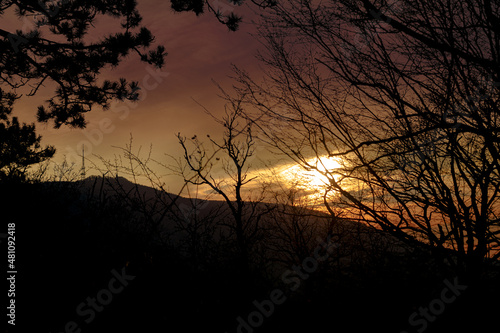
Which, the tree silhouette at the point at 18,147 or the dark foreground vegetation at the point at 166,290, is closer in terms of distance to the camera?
the dark foreground vegetation at the point at 166,290

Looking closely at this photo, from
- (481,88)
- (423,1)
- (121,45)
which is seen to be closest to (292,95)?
(423,1)

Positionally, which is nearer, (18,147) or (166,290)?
(166,290)

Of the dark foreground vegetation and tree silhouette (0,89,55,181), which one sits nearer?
the dark foreground vegetation

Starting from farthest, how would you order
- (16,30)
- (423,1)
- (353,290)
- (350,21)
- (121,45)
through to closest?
(353,290)
(121,45)
(16,30)
(350,21)
(423,1)

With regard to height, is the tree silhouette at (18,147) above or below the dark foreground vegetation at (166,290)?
above

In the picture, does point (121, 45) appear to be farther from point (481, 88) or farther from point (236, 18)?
point (481, 88)

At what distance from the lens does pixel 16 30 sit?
6219 millimetres

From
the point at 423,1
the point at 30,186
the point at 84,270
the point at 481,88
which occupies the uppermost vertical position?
the point at 30,186

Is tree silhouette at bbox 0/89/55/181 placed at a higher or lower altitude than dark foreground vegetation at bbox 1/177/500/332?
higher

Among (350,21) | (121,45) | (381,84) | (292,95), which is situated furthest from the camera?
(121,45)

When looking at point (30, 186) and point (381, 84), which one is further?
point (30, 186)

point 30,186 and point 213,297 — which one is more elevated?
point 30,186

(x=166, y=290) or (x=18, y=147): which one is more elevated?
(x=18, y=147)

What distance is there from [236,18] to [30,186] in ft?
24.7
